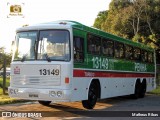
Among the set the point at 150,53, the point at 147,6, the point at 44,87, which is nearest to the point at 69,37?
the point at 44,87

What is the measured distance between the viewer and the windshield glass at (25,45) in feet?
48.5

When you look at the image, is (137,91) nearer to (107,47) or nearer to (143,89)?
(143,89)

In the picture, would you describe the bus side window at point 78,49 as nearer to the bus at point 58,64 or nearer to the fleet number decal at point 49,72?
the bus at point 58,64

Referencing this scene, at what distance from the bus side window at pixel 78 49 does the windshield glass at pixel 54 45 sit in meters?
0.45

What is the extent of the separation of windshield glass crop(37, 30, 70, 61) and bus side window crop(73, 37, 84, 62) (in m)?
0.45

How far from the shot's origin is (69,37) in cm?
1448

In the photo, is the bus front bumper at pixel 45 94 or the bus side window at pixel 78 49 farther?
the bus side window at pixel 78 49

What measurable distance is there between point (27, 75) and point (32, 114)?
1.44 meters

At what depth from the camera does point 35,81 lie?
47.6 ft

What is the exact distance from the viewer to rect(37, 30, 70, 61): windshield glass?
14344 millimetres

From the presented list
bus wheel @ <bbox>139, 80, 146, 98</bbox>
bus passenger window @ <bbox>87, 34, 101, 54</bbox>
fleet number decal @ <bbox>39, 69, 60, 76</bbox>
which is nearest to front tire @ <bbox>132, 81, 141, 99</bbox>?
bus wheel @ <bbox>139, 80, 146, 98</bbox>

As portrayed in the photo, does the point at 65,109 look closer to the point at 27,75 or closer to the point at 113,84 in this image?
the point at 27,75

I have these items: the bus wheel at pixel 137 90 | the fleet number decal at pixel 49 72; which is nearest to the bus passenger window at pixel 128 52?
the bus wheel at pixel 137 90

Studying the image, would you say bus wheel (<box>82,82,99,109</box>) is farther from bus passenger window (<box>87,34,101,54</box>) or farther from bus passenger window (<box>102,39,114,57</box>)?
bus passenger window (<box>102,39,114,57</box>)
